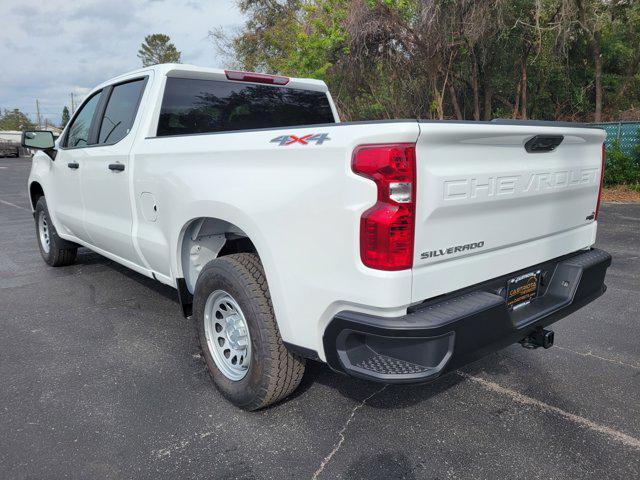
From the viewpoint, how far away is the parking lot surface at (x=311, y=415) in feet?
7.80

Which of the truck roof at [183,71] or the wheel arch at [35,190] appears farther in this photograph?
the wheel arch at [35,190]

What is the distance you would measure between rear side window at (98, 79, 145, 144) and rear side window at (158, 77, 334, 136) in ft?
1.02

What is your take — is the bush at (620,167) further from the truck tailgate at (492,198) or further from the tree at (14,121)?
the tree at (14,121)

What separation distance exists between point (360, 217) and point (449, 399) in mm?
1538

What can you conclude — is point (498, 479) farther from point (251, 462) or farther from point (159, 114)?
point (159, 114)

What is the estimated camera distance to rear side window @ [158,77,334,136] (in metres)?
3.65

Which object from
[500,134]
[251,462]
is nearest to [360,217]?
[500,134]

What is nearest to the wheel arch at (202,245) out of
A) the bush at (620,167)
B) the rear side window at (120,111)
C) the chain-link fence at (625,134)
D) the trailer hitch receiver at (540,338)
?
the rear side window at (120,111)

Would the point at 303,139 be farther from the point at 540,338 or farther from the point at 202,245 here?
the point at 540,338

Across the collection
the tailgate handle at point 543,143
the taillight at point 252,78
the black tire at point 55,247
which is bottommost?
the black tire at point 55,247

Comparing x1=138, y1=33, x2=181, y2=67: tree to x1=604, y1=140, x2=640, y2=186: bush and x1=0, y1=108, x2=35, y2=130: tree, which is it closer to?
x1=0, y1=108, x2=35, y2=130: tree

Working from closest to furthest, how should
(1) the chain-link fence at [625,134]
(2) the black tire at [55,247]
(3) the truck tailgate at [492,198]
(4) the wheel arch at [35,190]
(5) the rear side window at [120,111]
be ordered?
(3) the truck tailgate at [492,198] → (5) the rear side window at [120,111] → (2) the black tire at [55,247] → (4) the wheel arch at [35,190] → (1) the chain-link fence at [625,134]

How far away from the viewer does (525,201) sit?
8.24ft

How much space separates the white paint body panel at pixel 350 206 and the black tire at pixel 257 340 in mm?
130
